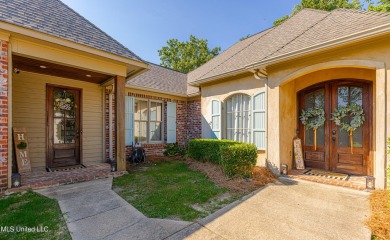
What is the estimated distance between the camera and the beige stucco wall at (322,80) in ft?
12.1

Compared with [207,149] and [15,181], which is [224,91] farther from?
A: [15,181]

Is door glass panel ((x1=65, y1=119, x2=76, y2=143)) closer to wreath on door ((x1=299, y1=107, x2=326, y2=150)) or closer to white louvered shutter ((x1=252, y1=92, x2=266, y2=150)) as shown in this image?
white louvered shutter ((x1=252, y1=92, x2=266, y2=150))

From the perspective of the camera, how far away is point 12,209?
302 centimetres

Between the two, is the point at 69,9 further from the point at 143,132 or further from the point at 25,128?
the point at 143,132

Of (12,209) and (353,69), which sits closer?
(12,209)

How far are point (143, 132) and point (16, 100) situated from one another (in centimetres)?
408

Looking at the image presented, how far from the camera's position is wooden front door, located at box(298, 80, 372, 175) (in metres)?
4.67

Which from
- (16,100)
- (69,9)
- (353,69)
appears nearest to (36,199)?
(16,100)

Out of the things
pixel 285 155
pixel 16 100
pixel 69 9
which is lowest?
pixel 285 155

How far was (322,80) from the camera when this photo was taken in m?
5.18

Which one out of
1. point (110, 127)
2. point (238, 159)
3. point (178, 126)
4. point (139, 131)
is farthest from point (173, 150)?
point (238, 159)

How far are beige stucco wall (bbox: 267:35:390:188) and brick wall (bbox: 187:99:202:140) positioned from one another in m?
3.61

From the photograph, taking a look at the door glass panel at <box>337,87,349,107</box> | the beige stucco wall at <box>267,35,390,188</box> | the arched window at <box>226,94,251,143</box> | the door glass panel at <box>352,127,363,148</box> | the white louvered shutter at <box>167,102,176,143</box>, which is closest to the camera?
the beige stucco wall at <box>267,35,390,188</box>

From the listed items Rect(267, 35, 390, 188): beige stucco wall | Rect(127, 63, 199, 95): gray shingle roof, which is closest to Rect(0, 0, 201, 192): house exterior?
Rect(127, 63, 199, 95): gray shingle roof
